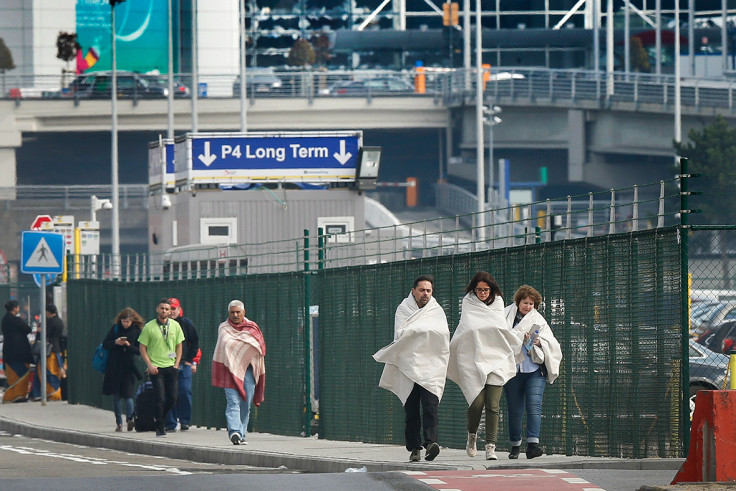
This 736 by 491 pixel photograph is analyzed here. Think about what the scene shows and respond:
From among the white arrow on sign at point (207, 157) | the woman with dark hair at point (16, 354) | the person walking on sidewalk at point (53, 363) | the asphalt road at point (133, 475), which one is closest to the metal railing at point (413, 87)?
the white arrow on sign at point (207, 157)

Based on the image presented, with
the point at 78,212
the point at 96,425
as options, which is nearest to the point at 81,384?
the point at 96,425

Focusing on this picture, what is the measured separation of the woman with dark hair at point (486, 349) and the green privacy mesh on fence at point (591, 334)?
2.22ft

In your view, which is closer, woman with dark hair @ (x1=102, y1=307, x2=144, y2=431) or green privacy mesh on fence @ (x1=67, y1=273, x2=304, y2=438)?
green privacy mesh on fence @ (x1=67, y1=273, x2=304, y2=438)

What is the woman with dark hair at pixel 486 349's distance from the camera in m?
14.4

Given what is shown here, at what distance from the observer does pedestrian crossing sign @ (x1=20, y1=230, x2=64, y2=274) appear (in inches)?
1033

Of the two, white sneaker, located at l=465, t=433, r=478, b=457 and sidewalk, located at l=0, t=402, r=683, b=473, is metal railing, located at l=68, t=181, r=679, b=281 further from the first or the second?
sidewalk, located at l=0, t=402, r=683, b=473

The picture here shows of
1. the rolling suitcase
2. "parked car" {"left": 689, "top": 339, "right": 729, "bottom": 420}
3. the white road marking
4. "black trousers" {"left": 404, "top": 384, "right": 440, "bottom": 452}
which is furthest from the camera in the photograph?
the rolling suitcase

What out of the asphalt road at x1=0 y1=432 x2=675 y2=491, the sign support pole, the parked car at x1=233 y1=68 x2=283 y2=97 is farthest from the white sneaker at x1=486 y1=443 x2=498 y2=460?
the parked car at x1=233 y1=68 x2=283 y2=97

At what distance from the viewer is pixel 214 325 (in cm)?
2212

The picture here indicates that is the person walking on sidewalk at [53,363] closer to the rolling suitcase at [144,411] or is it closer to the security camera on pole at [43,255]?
the security camera on pole at [43,255]

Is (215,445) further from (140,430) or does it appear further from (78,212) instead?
(78,212)

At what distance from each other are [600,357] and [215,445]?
5.33 meters

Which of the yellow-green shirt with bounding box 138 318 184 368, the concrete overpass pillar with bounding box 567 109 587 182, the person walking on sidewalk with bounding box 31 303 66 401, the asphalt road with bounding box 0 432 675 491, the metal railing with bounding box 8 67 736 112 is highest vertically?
the metal railing with bounding box 8 67 736 112

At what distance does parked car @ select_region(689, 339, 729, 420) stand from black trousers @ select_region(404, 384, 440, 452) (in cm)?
229
